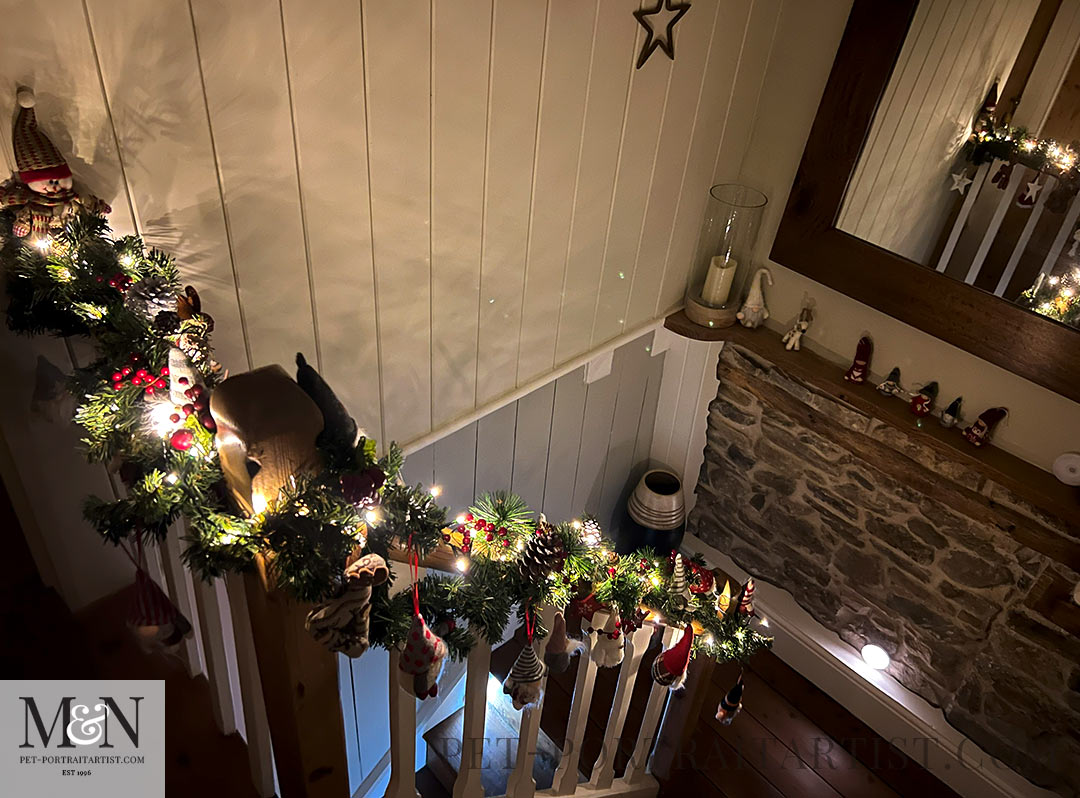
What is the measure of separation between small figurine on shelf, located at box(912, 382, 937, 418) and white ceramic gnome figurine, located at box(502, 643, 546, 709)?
4.79ft

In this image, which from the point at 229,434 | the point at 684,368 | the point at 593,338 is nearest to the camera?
the point at 229,434

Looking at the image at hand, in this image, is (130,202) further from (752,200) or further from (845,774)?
(845,774)

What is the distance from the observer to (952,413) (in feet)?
7.23

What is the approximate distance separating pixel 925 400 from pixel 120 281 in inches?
81.7

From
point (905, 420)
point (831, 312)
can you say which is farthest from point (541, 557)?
point (831, 312)

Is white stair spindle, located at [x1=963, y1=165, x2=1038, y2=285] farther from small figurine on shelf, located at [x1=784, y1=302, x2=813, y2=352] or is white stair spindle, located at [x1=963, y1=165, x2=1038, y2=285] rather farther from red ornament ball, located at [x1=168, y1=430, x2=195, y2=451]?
red ornament ball, located at [x1=168, y1=430, x2=195, y2=451]

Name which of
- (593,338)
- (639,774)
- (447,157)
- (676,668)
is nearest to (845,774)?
(639,774)

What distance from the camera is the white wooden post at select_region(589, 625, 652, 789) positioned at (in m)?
1.66

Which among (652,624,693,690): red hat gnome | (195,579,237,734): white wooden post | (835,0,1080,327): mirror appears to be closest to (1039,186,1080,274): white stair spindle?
(835,0,1080,327): mirror

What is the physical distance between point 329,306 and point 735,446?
1659 millimetres

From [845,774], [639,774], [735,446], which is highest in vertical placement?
[735,446]

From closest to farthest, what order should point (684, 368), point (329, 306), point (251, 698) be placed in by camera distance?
1. point (251, 698)
2. point (329, 306)
3. point (684, 368)

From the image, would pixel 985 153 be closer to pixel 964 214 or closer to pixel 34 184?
pixel 964 214

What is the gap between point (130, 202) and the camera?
1.26 m
